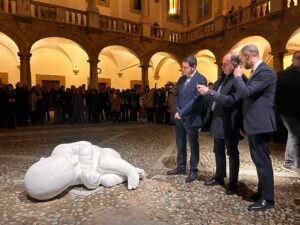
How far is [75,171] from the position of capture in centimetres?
397

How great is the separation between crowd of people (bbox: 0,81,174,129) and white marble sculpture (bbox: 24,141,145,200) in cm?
789

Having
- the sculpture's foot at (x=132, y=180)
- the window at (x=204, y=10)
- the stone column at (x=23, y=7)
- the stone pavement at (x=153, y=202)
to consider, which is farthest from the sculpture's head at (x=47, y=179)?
the window at (x=204, y=10)

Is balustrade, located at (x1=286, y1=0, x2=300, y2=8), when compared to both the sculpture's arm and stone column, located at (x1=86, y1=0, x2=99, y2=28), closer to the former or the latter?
stone column, located at (x1=86, y1=0, x2=99, y2=28)

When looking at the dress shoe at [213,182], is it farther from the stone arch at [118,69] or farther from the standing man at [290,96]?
the stone arch at [118,69]

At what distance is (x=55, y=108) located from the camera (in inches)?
508

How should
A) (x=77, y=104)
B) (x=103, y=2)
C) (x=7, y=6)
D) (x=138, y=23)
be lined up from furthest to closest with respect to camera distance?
1. (x=103, y=2)
2. (x=138, y=23)
3. (x=7, y=6)
4. (x=77, y=104)

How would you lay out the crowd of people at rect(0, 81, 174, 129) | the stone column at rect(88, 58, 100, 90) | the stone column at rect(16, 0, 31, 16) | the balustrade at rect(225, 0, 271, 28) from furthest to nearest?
the stone column at rect(88, 58, 100, 90), the balustrade at rect(225, 0, 271, 28), the stone column at rect(16, 0, 31, 16), the crowd of people at rect(0, 81, 174, 129)

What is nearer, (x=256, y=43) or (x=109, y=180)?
(x=109, y=180)

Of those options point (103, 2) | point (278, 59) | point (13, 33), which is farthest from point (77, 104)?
point (103, 2)

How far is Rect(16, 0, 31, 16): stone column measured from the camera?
14359 millimetres

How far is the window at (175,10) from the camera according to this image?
24156 mm

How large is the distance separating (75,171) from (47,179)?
0.45 metres

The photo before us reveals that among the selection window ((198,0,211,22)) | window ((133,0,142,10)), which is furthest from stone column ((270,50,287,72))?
window ((133,0,142,10))

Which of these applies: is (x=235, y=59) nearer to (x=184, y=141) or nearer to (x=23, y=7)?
(x=184, y=141)
